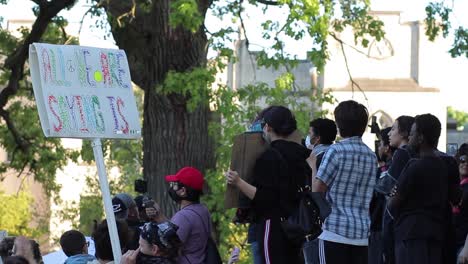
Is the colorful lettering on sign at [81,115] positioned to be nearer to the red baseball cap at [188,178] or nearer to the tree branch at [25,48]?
the red baseball cap at [188,178]

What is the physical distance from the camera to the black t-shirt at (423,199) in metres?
8.30

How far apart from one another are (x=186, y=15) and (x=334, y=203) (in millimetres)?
8291

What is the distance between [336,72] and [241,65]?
593cm

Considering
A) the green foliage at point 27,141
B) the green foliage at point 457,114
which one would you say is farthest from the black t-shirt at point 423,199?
the green foliage at point 457,114

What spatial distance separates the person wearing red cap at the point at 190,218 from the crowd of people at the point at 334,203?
1 centimetres

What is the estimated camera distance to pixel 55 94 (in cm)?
822

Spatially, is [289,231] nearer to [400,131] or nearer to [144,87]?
[400,131]

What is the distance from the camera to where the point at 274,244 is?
8.49m

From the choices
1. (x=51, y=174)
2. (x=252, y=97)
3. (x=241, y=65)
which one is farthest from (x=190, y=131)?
(x=241, y=65)

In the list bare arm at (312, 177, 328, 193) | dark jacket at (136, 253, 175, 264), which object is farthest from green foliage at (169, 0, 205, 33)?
dark jacket at (136, 253, 175, 264)

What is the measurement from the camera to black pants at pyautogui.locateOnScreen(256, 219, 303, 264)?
848 cm

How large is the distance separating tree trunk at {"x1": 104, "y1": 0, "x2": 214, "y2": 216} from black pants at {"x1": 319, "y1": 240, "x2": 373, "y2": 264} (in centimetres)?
982

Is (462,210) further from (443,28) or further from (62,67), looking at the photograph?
(443,28)

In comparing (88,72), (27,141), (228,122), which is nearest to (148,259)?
(88,72)
